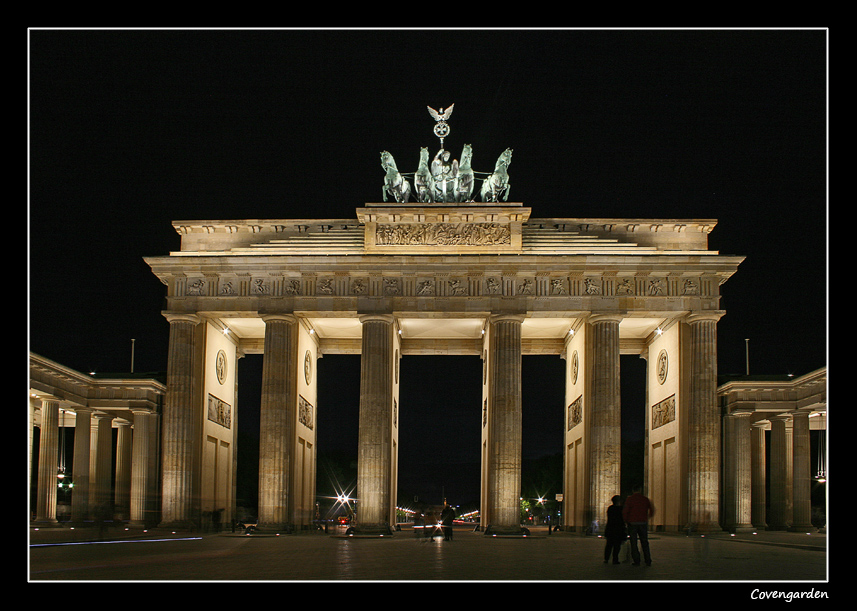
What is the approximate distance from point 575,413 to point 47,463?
1124 inches

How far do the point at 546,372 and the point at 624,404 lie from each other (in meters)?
7.06

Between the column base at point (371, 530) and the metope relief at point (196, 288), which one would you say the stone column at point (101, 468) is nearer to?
the metope relief at point (196, 288)

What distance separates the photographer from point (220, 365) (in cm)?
4669

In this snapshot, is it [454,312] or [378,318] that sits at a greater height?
[454,312]

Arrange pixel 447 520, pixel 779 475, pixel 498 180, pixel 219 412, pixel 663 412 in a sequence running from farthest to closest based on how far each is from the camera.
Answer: pixel 779 475, pixel 219 412, pixel 663 412, pixel 498 180, pixel 447 520

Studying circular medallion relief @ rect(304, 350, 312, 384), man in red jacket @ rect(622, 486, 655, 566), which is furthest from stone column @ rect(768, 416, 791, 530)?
man in red jacket @ rect(622, 486, 655, 566)

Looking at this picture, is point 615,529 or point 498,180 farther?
point 498,180

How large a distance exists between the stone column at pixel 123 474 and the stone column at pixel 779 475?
37.5 metres

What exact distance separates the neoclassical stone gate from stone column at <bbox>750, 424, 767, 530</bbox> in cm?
774

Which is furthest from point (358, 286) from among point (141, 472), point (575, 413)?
Result: point (141, 472)

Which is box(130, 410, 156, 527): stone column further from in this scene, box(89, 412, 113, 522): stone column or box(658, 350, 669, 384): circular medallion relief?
box(658, 350, 669, 384): circular medallion relief

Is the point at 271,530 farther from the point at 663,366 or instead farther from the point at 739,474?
the point at 739,474

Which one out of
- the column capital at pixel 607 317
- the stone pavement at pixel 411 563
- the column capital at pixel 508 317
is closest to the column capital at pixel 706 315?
the column capital at pixel 607 317

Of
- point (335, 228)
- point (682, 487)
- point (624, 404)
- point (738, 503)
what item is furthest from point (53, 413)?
point (624, 404)
